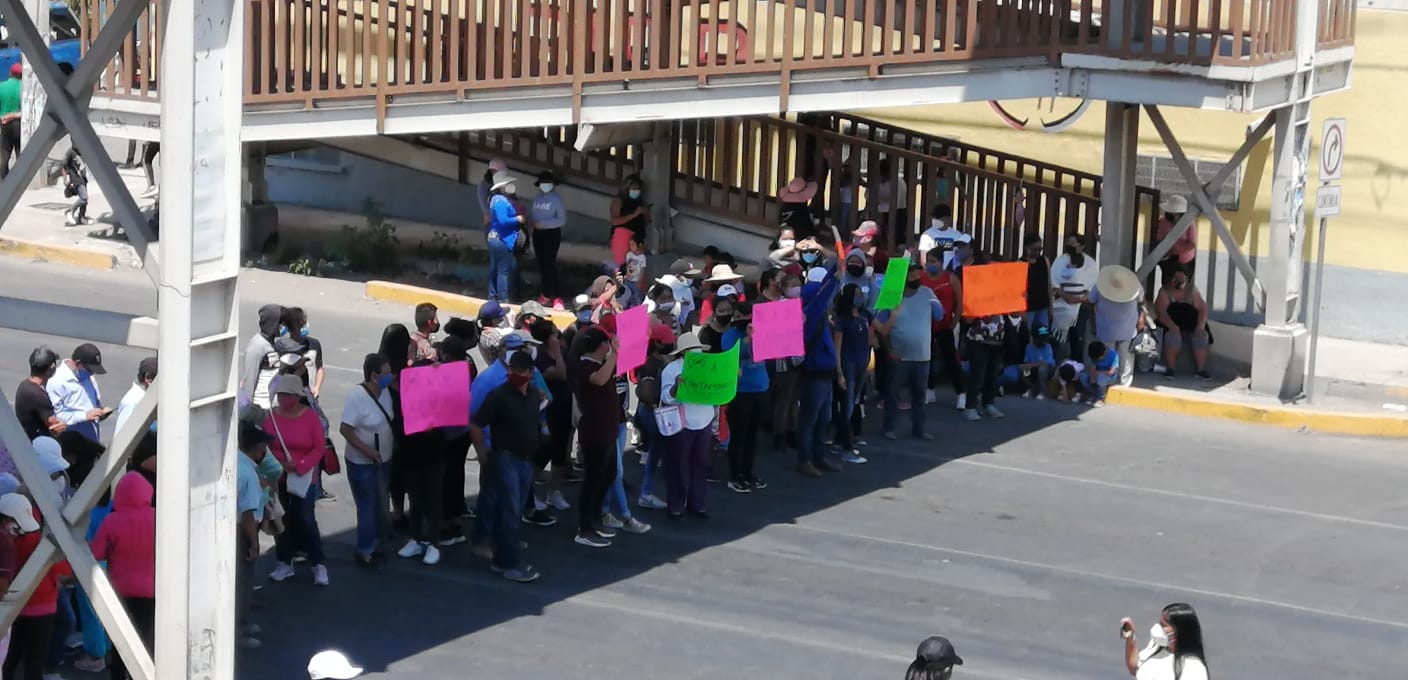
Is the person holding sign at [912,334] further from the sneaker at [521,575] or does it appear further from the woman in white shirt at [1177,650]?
the woman in white shirt at [1177,650]

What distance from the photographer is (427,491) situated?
1262cm

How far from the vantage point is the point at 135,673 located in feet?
28.4

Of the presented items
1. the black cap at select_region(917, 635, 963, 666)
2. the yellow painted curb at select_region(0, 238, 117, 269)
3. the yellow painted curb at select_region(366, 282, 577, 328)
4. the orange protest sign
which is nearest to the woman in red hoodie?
the black cap at select_region(917, 635, 963, 666)

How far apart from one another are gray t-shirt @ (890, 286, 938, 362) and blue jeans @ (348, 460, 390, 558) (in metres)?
5.08

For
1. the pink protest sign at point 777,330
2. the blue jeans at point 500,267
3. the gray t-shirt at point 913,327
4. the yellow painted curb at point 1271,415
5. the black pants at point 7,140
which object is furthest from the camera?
the black pants at point 7,140

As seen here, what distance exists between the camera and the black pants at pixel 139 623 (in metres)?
9.99

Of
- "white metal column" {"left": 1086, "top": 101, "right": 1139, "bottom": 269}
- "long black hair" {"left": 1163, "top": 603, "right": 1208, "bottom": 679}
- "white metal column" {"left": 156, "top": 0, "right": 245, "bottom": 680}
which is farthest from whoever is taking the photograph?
"white metal column" {"left": 1086, "top": 101, "right": 1139, "bottom": 269}

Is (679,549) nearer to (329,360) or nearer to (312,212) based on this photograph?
(329,360)

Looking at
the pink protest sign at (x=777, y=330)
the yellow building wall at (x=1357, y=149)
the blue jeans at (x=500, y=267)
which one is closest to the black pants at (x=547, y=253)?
the blue jeans at (x=500, y=267)

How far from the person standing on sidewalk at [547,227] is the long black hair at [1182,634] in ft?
39.2

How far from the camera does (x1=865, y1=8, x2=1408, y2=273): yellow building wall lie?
20141 millimetres

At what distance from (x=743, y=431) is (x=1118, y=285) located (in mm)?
4935

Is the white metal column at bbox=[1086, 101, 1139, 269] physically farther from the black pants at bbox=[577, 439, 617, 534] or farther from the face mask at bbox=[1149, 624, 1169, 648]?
the face mask at bbox=[1149, 624, 1169, 648]

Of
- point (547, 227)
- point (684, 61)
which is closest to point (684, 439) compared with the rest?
point (547, 227)
